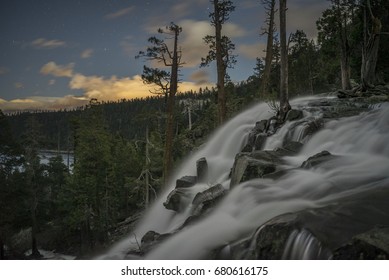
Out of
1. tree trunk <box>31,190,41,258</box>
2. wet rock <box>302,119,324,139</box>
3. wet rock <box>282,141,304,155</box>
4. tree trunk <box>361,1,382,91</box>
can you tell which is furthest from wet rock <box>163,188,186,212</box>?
tree trunk <box>31,190,41,258</box>

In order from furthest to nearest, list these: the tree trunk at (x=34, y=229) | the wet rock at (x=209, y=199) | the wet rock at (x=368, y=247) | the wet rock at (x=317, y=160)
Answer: the tree trunk at (x=34, y=229) → the wet rock at (x=209, y=199) → the wet rock at (x=317, y=160) → the wet rock at (x=368, y=247)

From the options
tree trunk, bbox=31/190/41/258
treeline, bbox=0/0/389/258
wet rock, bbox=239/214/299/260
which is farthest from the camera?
tree trunk, bbox=31/190/41/258

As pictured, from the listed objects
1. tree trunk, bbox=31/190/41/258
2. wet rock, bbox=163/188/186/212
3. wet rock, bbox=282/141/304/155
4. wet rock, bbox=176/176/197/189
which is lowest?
tree trunk, bbox=31/190/41/258

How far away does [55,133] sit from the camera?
29953 millimetres

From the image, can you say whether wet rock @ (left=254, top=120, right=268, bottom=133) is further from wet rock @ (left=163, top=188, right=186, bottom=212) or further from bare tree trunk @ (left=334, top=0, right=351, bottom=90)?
bare tree trunk @ (left=334, top=0, right=351, bottom=90)

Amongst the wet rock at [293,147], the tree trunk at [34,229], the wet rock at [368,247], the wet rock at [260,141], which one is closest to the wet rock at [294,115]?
the wet rock at [260,141]

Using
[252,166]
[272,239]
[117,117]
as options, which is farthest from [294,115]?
[117,117]

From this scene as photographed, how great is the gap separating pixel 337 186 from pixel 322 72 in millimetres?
15221

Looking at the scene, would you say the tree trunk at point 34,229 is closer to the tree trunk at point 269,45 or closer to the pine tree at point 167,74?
the pine tree at point 167,74

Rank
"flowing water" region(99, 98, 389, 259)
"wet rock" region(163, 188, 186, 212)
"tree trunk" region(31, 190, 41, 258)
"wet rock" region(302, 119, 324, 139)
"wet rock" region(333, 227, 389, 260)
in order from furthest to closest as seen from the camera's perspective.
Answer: "tree trunk" region(31, 190, 41, 258), "wet rock" region(302, 119, 324, 139), "wet rock" region(163, 188, 186, 212), "flowing water" region(99, 98, 389, 259), "wet rock" region(333, 227, 389, 260)

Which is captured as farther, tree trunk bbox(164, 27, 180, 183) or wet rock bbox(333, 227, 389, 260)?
tree trunk bbox(164, 27, 180, 183)

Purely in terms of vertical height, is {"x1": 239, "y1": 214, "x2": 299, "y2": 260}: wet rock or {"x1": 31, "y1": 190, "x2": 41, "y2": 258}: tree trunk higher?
{"x1": 239, "y1": 214, "x2": 299, "y2": 260}: wet rock

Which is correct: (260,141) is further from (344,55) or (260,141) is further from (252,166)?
(344,55)

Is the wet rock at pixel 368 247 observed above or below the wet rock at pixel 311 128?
below
